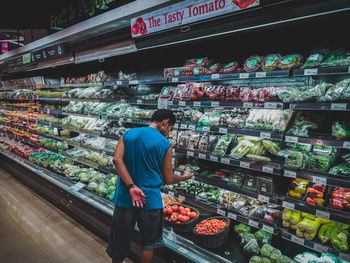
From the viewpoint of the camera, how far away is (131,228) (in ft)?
6.93

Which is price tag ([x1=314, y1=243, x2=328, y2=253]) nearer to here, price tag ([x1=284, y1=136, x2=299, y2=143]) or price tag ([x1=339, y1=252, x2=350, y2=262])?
price tag ([x1=339, y1=252, x2=350, y2=262])

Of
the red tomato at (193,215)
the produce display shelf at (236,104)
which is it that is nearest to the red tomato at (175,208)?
the red tomato at (193,215)

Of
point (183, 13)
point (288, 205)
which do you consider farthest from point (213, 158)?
point (183, 13)

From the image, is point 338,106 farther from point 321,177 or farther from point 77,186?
point 77,186

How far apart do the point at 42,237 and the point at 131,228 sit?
77.5 inches

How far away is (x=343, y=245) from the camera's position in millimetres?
1828

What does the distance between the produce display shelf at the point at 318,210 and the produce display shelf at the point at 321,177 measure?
204 millimetres

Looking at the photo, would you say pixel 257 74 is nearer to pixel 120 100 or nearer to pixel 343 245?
pixel 343 245

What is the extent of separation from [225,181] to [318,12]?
1.65 metres

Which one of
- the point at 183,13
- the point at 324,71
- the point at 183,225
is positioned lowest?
the point at 183,225

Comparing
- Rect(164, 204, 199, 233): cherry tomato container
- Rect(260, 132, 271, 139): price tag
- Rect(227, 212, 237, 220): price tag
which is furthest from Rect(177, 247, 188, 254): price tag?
Rect(260, 132, 271, 139): price tag

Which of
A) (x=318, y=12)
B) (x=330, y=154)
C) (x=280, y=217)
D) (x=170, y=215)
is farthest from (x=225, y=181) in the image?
(x=318, y=12)

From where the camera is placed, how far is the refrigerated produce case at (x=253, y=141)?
193 centimetres

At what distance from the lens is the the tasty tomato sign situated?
6.90ft
